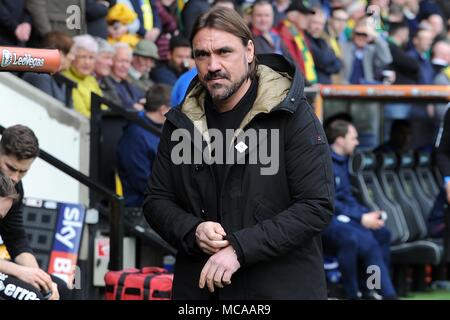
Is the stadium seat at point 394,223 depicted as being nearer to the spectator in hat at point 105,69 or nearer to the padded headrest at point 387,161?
the padded headrest at point 387,161

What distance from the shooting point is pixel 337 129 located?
10922 millimetres

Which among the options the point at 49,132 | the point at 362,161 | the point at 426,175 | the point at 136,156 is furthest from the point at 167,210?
the point at 426,175

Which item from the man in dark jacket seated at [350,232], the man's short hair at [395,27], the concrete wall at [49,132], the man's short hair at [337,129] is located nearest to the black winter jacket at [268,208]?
the concrete wall at [49,132]

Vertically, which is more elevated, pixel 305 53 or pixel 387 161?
pixel 305 53

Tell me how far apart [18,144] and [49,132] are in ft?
9.87

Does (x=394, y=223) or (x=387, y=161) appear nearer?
(x=394, y=223)

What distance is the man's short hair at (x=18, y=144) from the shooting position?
642cm

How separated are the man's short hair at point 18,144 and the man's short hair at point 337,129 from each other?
4.84m

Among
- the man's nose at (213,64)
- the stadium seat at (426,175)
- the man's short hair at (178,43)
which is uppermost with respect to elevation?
the man's short hair at (178,43)

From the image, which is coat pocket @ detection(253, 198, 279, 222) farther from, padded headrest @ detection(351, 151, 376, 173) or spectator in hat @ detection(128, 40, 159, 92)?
spectator in hat @ detection(128, 40, 159, 92)

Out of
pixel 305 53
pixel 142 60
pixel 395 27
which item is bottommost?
pixel 142 60

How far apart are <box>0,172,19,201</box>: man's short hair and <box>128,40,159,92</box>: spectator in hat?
19.5 feet

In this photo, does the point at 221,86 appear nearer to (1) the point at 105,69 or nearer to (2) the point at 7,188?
(2) the point at 7,188

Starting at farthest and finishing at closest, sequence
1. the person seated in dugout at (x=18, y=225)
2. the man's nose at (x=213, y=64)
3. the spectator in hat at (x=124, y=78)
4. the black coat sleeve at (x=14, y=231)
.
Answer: the spectator in hat at (x=124, y=78)
the black coat sleeve at (x=14, y=231)
the person seated in dugout at (x=18, y=225)
the man's nose at (x=213, y=64)
